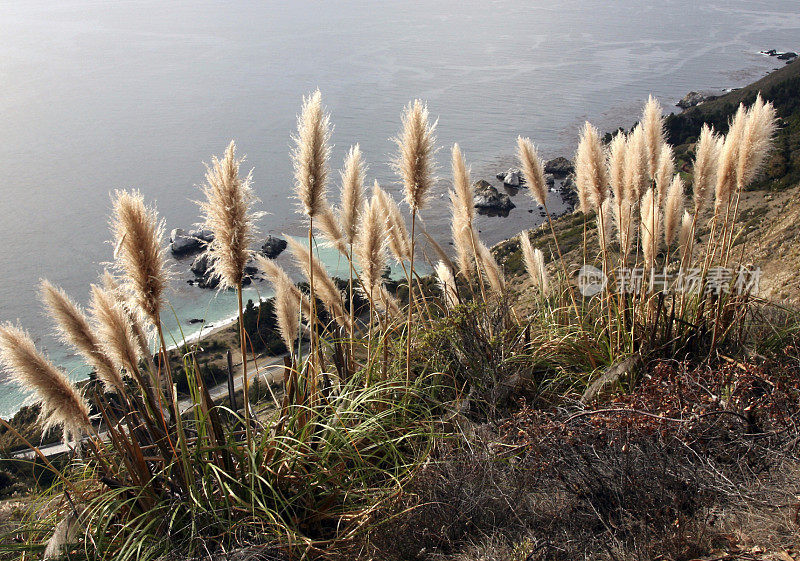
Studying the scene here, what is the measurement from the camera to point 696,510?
2920 millimetres

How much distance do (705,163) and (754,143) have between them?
1.22 ft

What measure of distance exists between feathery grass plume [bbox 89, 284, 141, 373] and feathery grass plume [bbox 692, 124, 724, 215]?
4094 millimetres

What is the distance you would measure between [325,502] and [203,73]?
1828 inches

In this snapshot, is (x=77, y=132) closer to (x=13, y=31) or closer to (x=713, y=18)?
(x=13, y=31)

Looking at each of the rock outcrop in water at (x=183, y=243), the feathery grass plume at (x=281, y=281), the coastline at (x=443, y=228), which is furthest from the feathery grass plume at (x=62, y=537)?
the rock outcrop in water at (x=183, y=243)

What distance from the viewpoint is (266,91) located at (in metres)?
38.7

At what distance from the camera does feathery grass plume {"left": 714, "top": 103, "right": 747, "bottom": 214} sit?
4.38 meters

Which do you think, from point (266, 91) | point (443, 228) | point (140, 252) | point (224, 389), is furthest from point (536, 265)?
point (266, 91)

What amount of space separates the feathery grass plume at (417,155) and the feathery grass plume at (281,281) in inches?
37.9

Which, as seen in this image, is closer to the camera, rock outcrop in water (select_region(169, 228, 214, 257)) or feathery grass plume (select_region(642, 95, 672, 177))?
feathery grass plume (select_region(642, 95, 672, 177))

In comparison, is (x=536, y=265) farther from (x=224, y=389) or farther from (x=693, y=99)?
(x=693, y=99)

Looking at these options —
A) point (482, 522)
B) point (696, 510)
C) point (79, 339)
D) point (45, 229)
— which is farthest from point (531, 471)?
point (45, 229)
